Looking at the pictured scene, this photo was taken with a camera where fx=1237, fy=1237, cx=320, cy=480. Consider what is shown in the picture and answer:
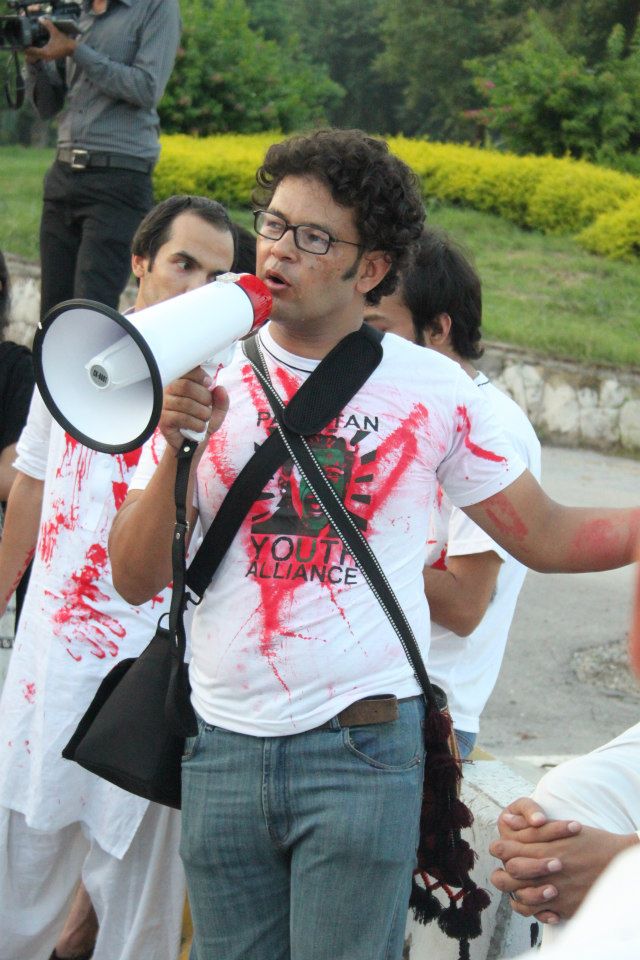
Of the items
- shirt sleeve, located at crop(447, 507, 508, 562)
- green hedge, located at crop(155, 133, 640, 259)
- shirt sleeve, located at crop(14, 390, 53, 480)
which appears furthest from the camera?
green hedge, located at crop(155, 133, 640, 259)

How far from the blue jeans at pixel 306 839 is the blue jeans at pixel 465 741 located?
0.73 m

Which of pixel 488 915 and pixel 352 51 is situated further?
pixel 352 51

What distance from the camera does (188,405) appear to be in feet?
6.88

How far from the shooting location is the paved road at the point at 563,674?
209 inches

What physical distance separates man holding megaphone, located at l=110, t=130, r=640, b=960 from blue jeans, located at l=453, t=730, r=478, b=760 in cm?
72

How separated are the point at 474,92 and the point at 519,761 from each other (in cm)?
2899

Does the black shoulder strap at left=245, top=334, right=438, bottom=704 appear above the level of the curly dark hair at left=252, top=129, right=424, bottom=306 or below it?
below

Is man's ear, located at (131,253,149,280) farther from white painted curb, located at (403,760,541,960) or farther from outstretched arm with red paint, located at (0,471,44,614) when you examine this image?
white painted curb, located at (403,760,541,960)

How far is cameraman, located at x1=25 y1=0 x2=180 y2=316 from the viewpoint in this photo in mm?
6199

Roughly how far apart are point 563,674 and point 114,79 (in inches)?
144

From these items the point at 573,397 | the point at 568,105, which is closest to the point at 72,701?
the point at 573,397

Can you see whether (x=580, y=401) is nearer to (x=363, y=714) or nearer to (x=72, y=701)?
(x=72, y=701)

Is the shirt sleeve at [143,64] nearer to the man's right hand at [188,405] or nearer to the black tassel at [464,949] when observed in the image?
the man's right hand at [188,405]

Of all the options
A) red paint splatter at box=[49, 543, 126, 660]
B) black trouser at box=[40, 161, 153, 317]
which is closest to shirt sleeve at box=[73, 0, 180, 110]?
black trouser at box=[40, 161, 153, 317]
